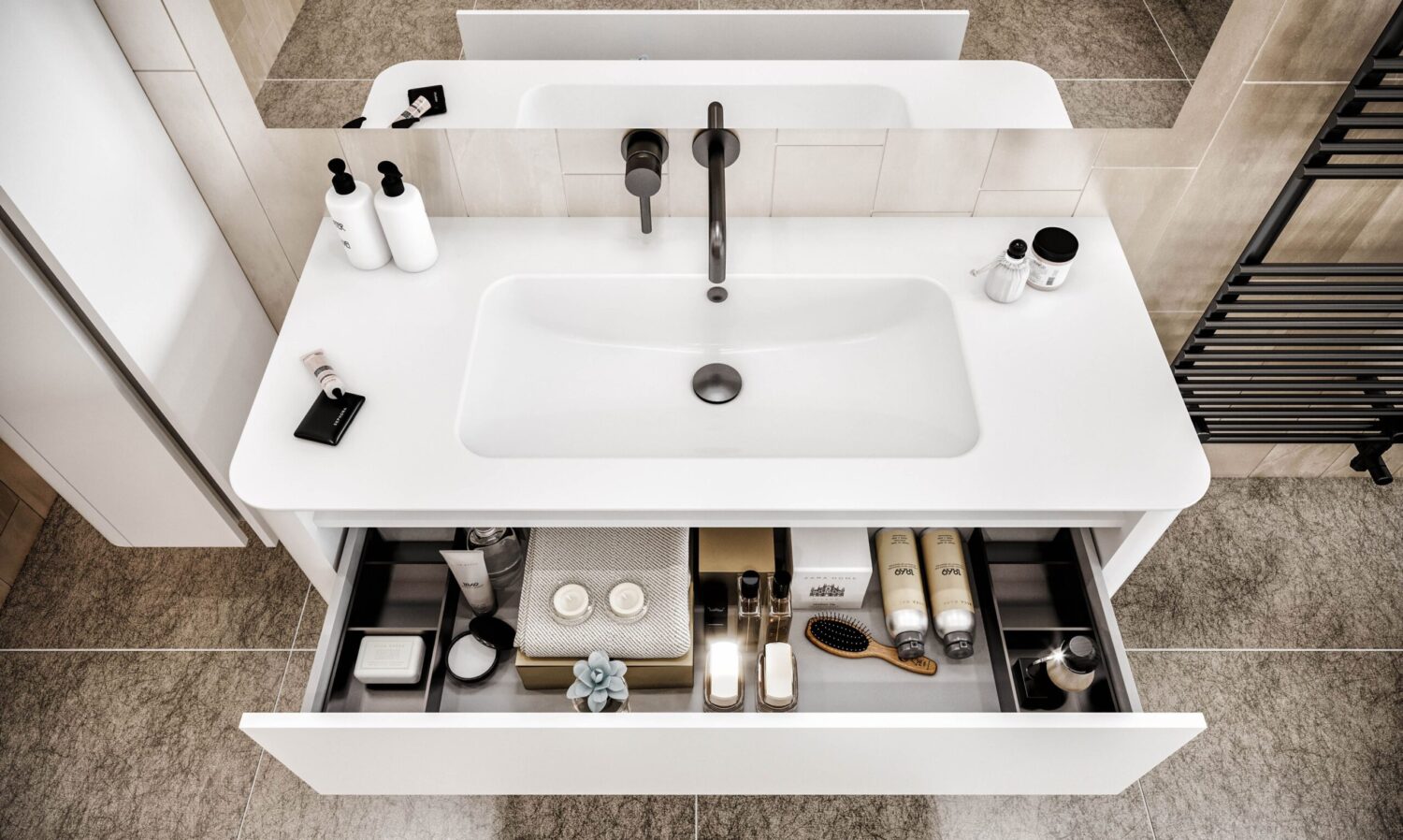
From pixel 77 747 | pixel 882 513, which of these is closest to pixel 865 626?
pixel 882 513

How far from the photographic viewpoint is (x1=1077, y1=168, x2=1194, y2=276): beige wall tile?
1.29m

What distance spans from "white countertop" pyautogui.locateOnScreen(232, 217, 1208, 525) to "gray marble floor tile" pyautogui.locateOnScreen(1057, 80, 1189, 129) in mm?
165

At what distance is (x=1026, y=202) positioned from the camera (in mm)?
1323

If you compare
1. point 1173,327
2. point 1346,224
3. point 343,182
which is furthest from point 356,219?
point 1346,224

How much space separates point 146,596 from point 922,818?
5.09ft

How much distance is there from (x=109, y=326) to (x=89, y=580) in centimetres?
87

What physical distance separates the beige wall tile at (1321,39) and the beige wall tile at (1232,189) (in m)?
0.02

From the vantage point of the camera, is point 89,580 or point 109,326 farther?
point 89,580

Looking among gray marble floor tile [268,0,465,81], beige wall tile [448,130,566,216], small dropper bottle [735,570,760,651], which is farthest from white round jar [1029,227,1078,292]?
gray marble floor tile [268,0,465,81]

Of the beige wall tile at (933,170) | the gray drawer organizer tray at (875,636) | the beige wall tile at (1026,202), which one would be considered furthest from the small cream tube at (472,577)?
the beige wall tile at (1026,202)

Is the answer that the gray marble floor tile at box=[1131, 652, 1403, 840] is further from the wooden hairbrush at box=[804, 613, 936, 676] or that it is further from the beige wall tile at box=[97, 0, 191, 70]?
the beige wall tile at box=[97, 0, 191, 70]

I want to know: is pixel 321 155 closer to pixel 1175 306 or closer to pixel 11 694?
pixel 11 694

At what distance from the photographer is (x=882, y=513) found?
106cm

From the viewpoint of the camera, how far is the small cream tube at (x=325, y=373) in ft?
3.65
